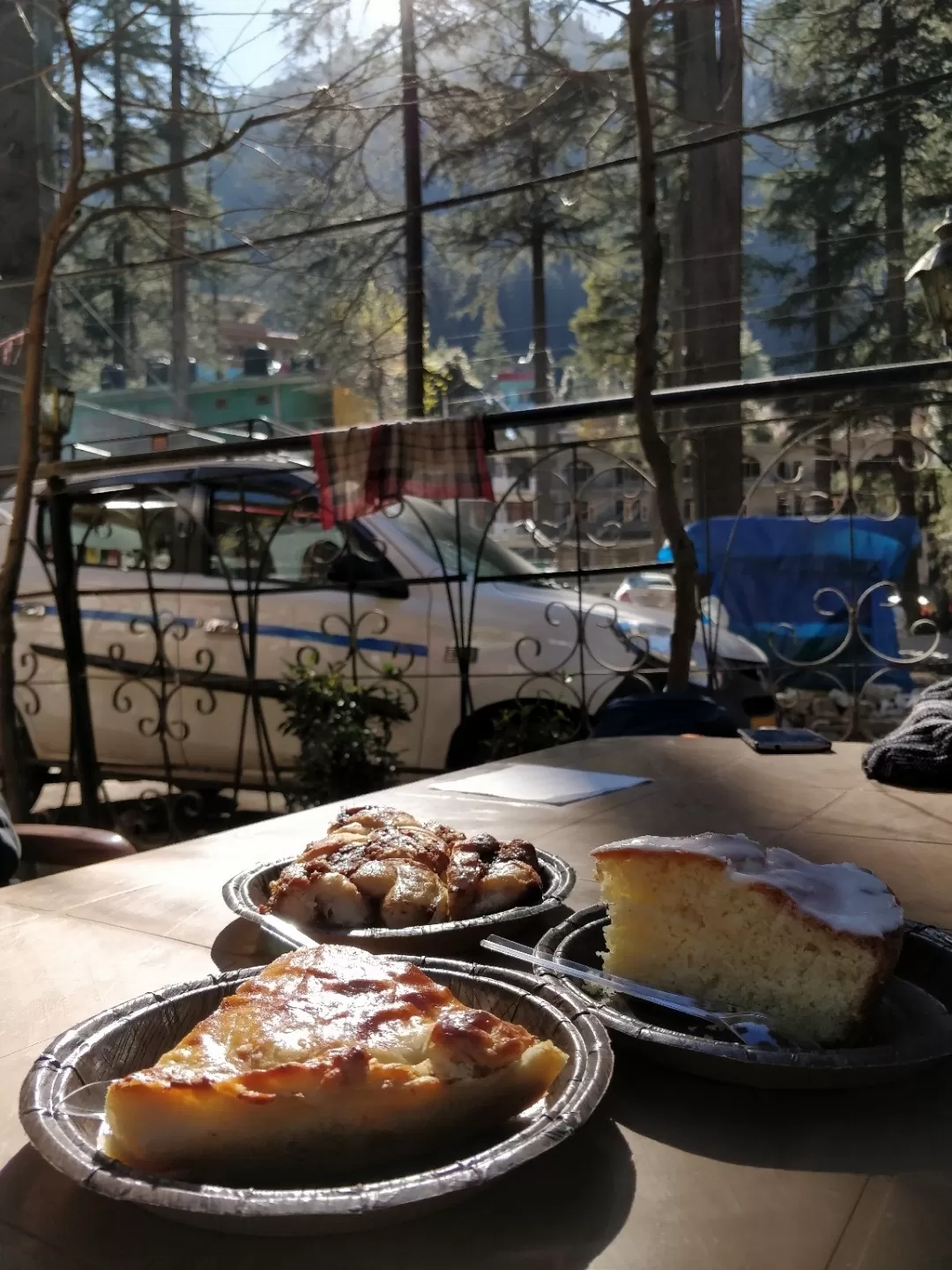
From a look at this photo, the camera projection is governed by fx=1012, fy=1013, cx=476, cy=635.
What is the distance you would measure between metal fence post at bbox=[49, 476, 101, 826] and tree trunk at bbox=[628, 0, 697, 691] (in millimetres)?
2382

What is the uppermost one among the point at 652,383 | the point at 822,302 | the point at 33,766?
the point at 822,302

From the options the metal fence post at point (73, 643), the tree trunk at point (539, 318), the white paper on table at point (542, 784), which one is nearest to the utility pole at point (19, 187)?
the metal fence post at point (73, 643)

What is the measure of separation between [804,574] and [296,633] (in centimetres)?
262

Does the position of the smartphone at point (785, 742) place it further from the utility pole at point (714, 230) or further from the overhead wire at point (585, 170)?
the utility pole at point (714, 230)

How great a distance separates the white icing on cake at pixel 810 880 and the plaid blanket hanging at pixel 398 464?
2.91 metres

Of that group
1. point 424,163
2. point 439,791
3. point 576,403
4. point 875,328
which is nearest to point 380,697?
point 576,403

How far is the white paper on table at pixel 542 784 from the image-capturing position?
1842 mm

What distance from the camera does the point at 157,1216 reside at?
0.56 metres

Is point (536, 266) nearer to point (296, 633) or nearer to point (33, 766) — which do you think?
point (296, 633)

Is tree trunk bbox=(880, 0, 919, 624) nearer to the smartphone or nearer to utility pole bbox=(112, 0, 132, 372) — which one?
the smartphone

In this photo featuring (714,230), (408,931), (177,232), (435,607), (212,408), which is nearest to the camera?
(408,931)

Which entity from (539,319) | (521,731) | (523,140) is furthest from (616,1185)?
(539,319)

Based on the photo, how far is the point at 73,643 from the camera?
14.0 feet

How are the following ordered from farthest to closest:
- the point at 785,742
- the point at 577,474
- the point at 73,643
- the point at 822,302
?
the point at 822,302
the point at 73,643
the point at 577,474
the point at 785,742
